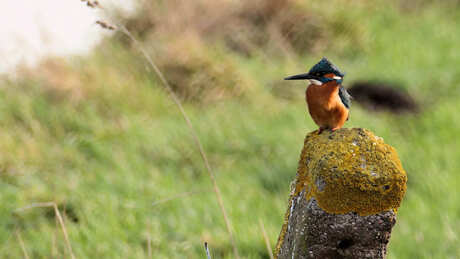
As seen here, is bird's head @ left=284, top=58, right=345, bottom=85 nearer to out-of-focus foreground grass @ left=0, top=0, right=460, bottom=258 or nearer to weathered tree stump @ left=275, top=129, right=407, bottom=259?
weathered tree stump @ left=275, top=129, right=407, bottom=259

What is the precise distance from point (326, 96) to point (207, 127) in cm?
499

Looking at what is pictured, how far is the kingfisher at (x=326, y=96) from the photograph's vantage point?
2.79 m

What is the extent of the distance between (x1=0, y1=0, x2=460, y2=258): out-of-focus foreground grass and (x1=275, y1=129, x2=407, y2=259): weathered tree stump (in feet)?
3.26

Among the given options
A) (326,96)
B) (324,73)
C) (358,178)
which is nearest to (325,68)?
(324,73)

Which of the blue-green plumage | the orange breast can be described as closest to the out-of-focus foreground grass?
the orange breast

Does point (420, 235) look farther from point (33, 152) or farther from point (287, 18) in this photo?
point (287, 18)

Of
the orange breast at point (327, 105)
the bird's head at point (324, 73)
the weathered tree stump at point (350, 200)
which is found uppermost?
the bird's head at point (324, 73)

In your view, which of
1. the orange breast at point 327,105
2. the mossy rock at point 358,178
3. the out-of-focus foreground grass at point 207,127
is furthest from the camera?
the out-of-focus foreground grass at point 207,127

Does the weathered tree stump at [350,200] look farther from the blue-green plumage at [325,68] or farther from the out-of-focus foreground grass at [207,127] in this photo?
A: the out-of-focus foreground grass at [207,127]

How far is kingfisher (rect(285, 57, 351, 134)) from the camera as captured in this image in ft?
9.16

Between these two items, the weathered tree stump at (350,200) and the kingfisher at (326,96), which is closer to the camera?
the weathered tree stump at (350,200)

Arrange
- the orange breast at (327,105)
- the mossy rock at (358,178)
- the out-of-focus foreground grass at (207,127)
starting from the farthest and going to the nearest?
the out-of-focus foreground grass at (207,127) < the orange breast at (327,105) < the mossy rock at (358,178)

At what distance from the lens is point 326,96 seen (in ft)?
9.16

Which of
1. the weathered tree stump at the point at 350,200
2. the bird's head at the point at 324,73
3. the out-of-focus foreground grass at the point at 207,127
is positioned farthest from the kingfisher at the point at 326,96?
the out-of-focus foreground grass at the point at 207,127
